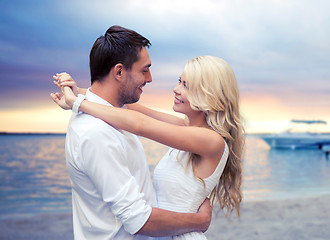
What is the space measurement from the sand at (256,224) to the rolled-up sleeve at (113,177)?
17.0 feet

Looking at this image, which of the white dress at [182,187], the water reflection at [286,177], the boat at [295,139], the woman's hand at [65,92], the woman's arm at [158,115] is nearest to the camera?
the woman's hand at [65,92]

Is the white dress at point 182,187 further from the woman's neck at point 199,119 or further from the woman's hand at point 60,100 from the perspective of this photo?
the woman's hand at point 60,100

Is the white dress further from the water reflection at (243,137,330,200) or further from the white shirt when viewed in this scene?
the water reflection at (243,137,330,200)

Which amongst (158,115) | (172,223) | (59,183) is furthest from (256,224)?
(59,183)

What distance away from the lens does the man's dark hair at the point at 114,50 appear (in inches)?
72.0

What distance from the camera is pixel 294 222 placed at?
7.46 metres

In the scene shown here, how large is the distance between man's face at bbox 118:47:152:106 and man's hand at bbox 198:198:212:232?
29.2 inches

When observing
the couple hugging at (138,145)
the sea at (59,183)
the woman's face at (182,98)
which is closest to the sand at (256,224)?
the sea at (59,183)

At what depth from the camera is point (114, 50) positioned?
1.82 meters

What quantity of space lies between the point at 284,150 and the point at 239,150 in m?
33.1

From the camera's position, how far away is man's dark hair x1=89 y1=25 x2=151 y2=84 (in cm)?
183

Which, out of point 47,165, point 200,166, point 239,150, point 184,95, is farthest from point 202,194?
point 47,165

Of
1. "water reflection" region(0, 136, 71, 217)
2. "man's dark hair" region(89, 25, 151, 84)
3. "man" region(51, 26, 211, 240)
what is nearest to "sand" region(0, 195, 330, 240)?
"water reflection" region(0, 136, 71, 217)

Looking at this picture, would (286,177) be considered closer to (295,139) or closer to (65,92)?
(295,139)
